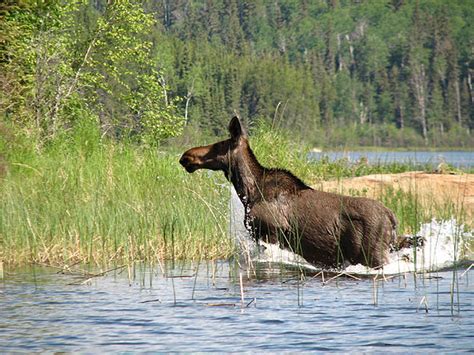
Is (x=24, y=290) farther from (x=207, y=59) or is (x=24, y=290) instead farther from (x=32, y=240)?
(x=207, y=59)

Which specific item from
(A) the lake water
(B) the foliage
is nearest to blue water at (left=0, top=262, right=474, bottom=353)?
(A) the lake water

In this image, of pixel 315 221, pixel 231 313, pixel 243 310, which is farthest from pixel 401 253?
pixel 231 313

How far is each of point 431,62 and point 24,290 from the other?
163924 mm

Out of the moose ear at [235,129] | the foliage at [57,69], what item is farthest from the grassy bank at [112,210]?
the foliage at [57,69]

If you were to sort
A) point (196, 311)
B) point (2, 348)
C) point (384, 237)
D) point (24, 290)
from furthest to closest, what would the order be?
point (384, 237)
point (24, 290)
point (196, 311)
point (2, 348)

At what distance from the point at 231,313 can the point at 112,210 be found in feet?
14.6

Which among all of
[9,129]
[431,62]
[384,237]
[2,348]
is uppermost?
[431,62]

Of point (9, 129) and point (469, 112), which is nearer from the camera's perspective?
point (9, 129)

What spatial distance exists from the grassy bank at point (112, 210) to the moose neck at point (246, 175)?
437mm

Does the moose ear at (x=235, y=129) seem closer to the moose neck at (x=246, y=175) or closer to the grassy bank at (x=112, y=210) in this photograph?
the moose neck at (x=246, y=175)

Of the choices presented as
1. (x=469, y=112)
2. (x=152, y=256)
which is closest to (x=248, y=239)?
(x=152, y=256)

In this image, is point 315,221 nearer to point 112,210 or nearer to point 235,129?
point 235,129

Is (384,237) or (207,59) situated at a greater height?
(207,59)

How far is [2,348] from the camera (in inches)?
274
